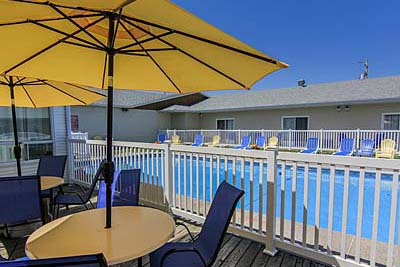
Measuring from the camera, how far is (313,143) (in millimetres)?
12648

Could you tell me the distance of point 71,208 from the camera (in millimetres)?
4609

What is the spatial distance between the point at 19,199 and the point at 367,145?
13141 mm

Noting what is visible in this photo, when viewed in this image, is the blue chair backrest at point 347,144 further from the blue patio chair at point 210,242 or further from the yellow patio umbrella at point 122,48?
the blue patio chair at point 210,242

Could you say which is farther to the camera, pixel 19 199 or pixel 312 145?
pixel 312 145

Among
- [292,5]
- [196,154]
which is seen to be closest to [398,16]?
[292,5]

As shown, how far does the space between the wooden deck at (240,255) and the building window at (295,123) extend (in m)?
13.6

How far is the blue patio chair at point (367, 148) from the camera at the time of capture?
36.0 feet

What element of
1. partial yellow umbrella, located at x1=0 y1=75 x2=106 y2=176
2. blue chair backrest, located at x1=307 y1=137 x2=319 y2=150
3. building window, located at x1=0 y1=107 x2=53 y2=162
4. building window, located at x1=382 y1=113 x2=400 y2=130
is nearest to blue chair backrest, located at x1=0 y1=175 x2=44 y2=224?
partial yellow umbrella, located at x1=0 y1=75 x2=106 y2=176

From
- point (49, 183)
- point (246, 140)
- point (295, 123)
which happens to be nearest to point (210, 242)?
point (49, 183)

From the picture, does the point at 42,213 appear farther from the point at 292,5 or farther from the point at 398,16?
the point at 398,16

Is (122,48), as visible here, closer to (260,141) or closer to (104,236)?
(104,236)

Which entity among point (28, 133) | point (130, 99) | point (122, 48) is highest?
point (130, 99)

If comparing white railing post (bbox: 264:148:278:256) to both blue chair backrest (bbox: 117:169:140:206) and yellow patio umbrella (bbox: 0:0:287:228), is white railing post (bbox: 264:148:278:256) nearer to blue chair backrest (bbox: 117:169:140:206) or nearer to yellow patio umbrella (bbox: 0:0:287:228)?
yellow patio umbrella (bbox: 0:0:287:228)

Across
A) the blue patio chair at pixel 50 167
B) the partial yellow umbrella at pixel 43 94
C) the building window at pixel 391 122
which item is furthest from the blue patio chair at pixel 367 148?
the blue patio chair at pixel 50 167
